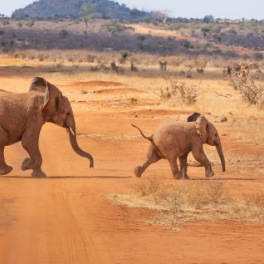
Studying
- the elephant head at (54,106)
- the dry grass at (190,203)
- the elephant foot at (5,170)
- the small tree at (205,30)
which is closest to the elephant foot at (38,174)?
the elephant foot at (5,170)

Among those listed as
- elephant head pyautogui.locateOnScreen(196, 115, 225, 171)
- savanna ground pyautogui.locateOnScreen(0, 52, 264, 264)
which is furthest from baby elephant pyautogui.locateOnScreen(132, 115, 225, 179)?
savanna ground pyautogui.locateOnScreen(0, 52, 264, 264)

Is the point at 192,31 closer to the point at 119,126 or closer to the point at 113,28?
the point at 113,28

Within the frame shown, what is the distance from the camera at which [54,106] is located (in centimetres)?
1447

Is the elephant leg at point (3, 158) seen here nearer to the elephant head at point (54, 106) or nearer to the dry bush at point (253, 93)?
the elephant head at point (54, 106)

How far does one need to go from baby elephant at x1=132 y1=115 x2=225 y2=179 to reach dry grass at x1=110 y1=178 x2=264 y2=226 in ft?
5.10

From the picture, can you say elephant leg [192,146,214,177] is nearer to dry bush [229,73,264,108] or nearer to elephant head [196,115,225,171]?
elephant head [196,115,225,171]

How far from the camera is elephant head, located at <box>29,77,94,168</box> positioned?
14.3 m

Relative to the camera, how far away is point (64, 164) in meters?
16.7

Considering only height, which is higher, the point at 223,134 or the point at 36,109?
the point at 36,109

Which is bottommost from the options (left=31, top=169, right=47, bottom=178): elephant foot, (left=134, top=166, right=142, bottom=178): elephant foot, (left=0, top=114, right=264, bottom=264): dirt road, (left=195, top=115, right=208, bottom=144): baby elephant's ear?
(left=134, top=166, right=142, bottom=178): elephant foot

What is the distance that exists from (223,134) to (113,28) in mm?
91266

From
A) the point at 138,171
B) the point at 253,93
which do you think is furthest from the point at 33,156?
the point at 253,93

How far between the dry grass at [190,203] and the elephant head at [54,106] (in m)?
2.49

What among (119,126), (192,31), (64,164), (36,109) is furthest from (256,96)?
(192,31)
